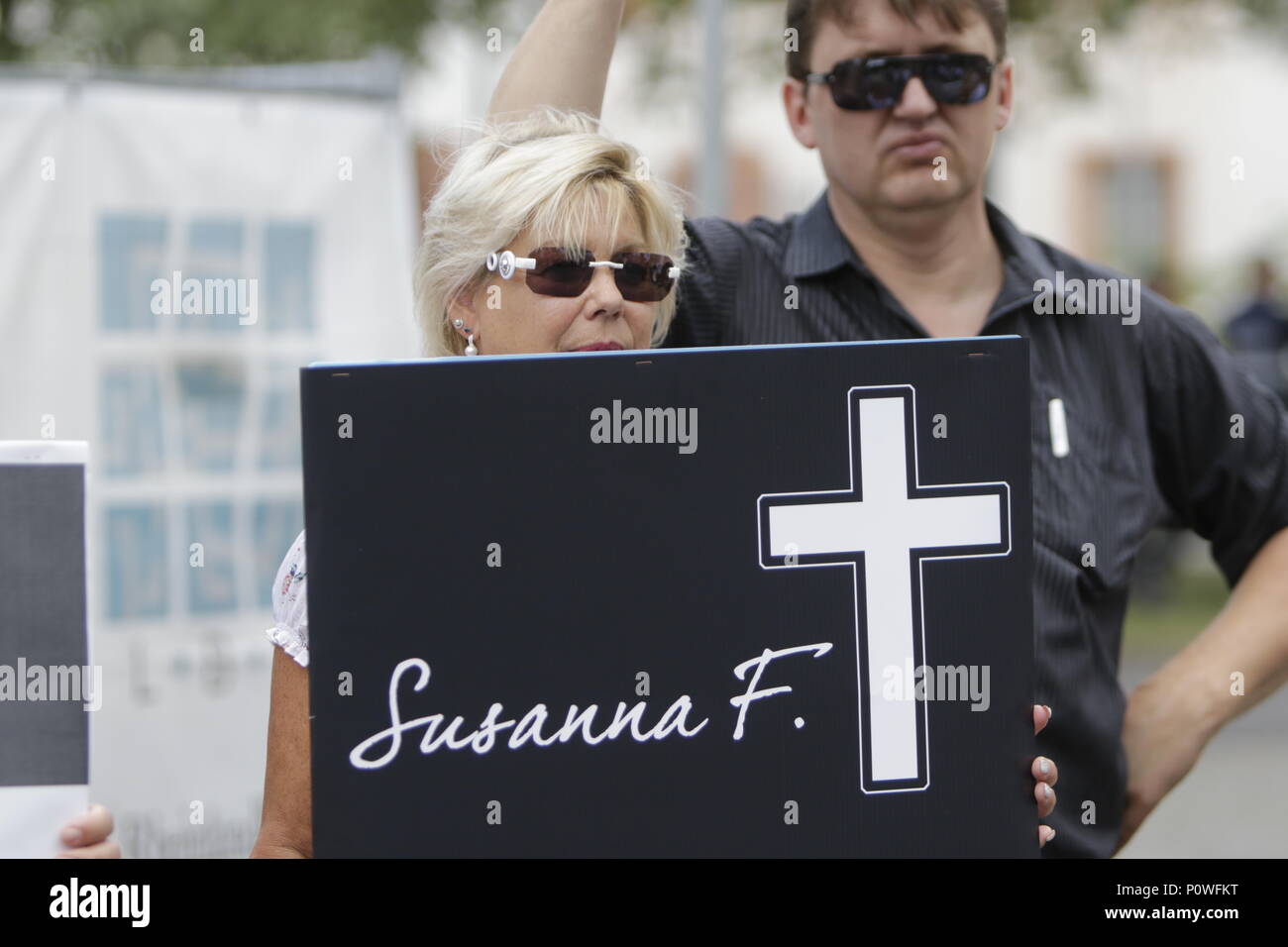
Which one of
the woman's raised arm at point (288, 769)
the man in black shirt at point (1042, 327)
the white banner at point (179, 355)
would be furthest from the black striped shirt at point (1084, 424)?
the white banner at point (179, 355)

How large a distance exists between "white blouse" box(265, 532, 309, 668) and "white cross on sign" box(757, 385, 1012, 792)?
0.56 metres

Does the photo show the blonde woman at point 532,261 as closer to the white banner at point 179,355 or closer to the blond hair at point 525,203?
the blond hair at point 525,203

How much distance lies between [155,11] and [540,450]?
33.6 feet

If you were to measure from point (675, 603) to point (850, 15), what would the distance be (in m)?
1.18

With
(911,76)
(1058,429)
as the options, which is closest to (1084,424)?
(1058,429)

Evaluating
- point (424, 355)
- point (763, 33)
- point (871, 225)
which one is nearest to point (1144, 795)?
point (871, 225)

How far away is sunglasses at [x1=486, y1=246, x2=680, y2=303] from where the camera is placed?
2.08 metres

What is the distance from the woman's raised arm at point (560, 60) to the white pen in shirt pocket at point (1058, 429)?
0.77 meters

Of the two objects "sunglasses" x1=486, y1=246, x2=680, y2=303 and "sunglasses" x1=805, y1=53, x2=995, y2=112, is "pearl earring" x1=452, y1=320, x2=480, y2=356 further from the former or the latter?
"sunglasses" x1=805, y1=53, x2=995, y2=112

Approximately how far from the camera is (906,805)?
1.73 meters

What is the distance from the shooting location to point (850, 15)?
255 centimetres

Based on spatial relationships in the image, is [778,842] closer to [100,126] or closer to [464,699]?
[464,699]

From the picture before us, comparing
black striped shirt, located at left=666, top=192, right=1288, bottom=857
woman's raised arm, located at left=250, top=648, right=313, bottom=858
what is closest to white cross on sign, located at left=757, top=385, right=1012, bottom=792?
woman's raised arm, located at left=250, top=648, right=313, bottom=858
